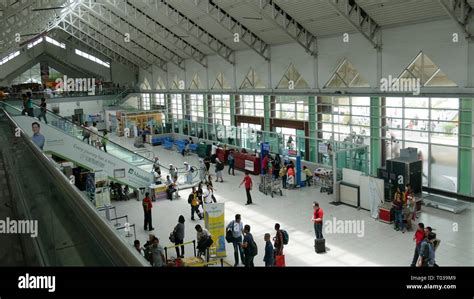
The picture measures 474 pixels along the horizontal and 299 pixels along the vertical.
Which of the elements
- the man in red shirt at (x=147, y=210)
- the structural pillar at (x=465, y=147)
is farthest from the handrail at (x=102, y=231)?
the structural pillar at (x=465, y=147)

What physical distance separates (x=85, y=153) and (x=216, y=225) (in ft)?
28.0

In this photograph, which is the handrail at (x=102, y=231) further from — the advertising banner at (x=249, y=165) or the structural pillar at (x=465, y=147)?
the advertising banner at (x=249, y=165)

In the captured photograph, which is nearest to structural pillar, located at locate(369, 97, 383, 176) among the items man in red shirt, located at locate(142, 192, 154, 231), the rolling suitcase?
the rolling suitcase

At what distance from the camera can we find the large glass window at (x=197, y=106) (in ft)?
118

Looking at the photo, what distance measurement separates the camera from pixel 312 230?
551 inches

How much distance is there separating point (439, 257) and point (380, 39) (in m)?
11.0

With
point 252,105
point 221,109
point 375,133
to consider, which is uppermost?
point 252,105

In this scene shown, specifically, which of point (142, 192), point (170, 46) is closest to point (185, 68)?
point (170, 46)

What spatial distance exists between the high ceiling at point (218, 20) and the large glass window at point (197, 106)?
3.36 m

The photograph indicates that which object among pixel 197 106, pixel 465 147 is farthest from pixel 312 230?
pixel 197 106

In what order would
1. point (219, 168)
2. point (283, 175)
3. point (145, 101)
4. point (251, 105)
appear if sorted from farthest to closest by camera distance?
point (145, 101) → point (251, 105) → point (219, 168) → point (283, 175)

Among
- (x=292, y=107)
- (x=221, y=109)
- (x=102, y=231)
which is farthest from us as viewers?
(x=221, y=109)

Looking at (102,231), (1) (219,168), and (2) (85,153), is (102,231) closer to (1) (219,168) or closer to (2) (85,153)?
(2) (85,153)
